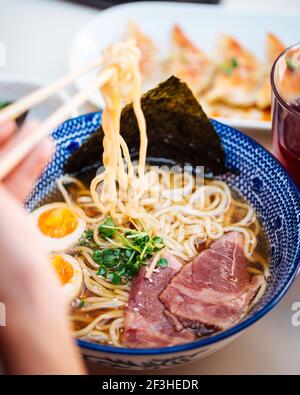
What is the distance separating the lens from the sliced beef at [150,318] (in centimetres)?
122

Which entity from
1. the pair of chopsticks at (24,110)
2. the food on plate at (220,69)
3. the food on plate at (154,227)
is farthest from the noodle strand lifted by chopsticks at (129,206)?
the food on plate at (220,69)

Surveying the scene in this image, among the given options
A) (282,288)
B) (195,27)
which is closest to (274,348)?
(282,288)

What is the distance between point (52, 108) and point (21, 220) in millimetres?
1255

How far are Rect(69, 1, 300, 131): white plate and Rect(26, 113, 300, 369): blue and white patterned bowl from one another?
825 millimetres

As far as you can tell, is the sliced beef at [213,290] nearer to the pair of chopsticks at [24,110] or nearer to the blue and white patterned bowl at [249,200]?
the blue and white patterned bowl at [249,200]

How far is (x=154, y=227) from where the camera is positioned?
150 centimetres

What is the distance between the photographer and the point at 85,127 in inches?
62.4

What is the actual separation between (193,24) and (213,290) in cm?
141

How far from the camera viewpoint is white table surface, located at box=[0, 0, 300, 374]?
1.29 meters

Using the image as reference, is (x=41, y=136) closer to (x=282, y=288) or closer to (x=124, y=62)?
(x=124, y=62)

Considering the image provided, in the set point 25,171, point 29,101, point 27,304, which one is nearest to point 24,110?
point 29,101

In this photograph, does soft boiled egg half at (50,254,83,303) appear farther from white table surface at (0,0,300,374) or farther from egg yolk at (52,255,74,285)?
white table surface at (0,0,300,374)

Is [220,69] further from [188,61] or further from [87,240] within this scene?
[87,240]

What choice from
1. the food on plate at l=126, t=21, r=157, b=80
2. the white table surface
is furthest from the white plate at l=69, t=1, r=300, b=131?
the white table surface
